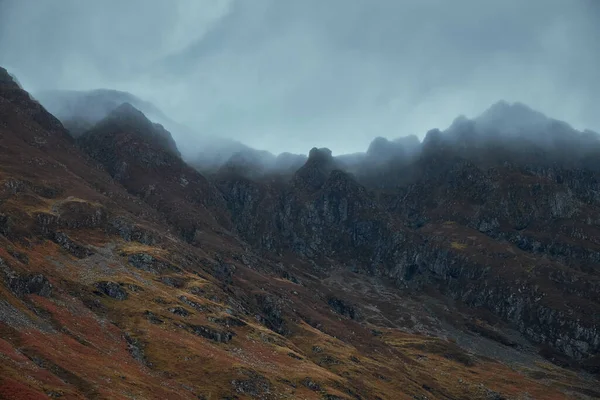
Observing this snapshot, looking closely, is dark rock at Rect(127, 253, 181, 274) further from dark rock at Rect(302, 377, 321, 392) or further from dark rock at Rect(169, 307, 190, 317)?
dark rock at Rect(302, 377, 321, 392)

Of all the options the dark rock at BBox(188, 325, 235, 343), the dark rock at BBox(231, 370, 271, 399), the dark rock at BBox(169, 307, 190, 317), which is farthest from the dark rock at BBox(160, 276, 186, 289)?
the dark rock at BBox(231, 370, 271, 399)

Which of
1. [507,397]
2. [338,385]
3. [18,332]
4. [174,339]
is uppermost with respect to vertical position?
[18,332]

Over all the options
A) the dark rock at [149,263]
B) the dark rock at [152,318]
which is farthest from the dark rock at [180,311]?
the dark rock at [149,263]

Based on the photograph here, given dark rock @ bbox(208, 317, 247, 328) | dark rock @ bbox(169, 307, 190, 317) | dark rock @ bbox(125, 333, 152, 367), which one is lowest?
dark rock @ bbox(208, 317, 247, 328)

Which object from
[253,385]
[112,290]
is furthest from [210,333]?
[253,385]

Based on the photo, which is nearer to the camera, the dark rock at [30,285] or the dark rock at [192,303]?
the dark rock at [30,285]

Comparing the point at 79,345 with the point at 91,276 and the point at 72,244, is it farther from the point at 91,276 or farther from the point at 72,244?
the point at 72,244

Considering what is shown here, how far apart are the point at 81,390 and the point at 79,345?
24.3 metres

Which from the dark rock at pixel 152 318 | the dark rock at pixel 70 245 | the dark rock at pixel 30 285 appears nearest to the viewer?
the dark rock at pixel 30 285

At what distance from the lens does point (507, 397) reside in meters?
192

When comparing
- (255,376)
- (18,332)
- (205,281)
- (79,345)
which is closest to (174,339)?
(255,376)

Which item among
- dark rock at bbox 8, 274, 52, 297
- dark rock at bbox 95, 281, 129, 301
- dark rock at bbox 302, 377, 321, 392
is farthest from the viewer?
dark rock at bbox 95, 281, 129, 301

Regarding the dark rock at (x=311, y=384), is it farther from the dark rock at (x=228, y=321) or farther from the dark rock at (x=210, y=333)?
the dark rock at (x=228, y=321)

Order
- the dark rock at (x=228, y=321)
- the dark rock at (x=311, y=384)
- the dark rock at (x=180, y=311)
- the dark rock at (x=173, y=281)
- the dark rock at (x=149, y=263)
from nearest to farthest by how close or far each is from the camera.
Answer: the dark rock at (x=311, y=384), the dark rock at (x=180, y=311), the dark rock at (x=228, y=321), the dark rock at (x=173, y=281), the dark rock at (x=149, y=263)
